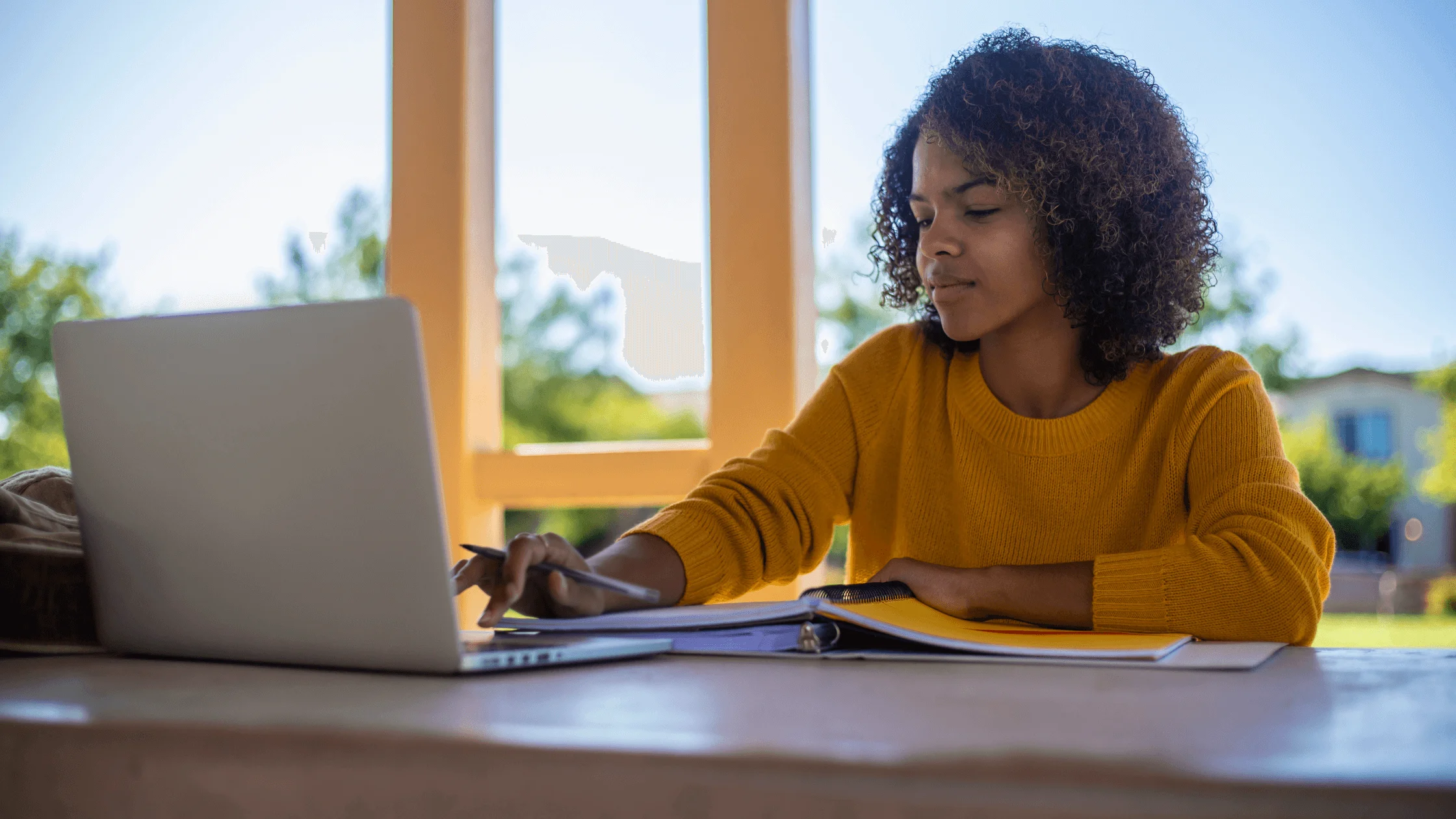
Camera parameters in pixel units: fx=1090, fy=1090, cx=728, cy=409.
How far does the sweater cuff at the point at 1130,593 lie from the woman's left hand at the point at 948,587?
11 cm

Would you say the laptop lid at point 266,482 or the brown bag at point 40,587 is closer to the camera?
the laptop lid at point 266,482

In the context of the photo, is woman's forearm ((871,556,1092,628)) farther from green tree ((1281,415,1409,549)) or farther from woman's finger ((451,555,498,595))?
green tree ((1281,415,1409,549))

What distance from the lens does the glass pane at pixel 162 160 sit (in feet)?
10.2

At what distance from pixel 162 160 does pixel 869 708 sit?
10.8ft

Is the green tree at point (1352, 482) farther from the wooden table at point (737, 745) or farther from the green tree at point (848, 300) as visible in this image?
the wooden table at point (737, 745)

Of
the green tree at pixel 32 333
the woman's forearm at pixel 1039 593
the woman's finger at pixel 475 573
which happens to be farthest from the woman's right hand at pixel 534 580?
the green tree at pixel 32 333

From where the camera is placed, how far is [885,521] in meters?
1.57

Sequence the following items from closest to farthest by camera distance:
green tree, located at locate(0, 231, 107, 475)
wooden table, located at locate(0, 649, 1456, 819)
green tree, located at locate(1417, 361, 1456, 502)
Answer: wooden table, located at locate(0, 649, 1456, 819), green tree, located at locate(0, 231, 107, 475), green tree, located at locate(1417, 361, 1456, 502)

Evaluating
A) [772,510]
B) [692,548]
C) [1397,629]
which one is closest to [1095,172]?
[772,510]

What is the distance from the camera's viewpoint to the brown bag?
0.90m

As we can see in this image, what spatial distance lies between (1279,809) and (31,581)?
0.95m

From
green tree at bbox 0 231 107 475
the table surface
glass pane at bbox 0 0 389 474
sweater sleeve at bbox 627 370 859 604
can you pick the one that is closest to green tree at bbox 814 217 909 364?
sweater sleeve at bbox 627 370 859 604

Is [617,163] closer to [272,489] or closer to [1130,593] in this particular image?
[1130,593]

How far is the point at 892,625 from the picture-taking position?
81 centimetres
